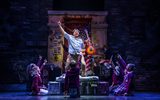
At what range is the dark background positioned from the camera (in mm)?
16719

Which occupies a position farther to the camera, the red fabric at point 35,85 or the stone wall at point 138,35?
the stone wall at point 138,35

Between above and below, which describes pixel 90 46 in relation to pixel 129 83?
above

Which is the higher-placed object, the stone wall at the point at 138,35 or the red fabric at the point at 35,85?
the stone wall at the point at 138,35

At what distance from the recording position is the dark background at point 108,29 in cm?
1672

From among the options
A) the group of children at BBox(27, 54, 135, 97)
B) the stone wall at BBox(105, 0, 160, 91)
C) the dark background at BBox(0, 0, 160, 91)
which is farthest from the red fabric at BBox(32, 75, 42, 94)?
the stone wall at BBox(105, 0, 160, 91)

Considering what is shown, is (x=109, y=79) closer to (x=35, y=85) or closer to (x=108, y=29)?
(x=108, y=29)

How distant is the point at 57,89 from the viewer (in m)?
14.2

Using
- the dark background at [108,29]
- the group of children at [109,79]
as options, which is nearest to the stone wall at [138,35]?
the dark background at [108,29]

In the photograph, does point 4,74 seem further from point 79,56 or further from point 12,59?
point 79,56

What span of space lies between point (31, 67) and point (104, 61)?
338cm

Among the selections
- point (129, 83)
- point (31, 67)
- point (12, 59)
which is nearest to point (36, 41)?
point (12, 59)

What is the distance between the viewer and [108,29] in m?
16.9

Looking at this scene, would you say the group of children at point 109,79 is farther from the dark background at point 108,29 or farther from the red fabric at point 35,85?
the dark background at point 108,29

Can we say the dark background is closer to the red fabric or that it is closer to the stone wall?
the stone wall
